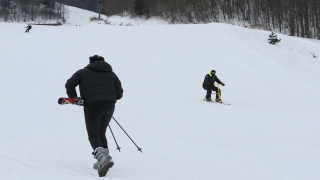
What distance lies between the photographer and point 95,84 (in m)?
4.75

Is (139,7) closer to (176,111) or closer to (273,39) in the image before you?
(273,39)

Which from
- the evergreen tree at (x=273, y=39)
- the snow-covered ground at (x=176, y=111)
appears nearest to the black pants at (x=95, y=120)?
the snow-covered ground at (x=176, y=111)

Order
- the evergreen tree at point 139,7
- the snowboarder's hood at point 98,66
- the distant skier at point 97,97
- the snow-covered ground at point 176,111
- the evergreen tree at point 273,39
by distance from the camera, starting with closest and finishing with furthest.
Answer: the distant skier at point 97,97, the snowboarder's hood at point 98,66, the snow-covered ground at point 176,111, the evergreen tree at point 273,39, the evergreen tree at point 139,7

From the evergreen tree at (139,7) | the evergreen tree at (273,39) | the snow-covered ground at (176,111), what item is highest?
the evergreen tree at (139,7)

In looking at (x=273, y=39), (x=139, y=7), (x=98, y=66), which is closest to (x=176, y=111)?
(x=98, y=66)

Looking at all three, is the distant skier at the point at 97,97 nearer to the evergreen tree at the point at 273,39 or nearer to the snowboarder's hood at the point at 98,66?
the snowboarder's hood at the point at 98,66

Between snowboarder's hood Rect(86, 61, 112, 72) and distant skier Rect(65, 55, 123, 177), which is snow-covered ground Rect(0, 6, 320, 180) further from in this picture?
snowboarder's hood Rect(86, 61, 112, 72)

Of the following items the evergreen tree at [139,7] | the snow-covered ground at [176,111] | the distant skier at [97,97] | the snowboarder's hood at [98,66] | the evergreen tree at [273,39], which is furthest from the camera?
the evergreen tree at [139,7]

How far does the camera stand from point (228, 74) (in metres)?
21.7

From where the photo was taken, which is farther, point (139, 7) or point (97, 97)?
point (139, 7)

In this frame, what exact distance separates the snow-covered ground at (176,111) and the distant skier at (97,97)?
0.45 m

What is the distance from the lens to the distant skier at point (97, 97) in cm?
467

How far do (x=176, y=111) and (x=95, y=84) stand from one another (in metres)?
7.05

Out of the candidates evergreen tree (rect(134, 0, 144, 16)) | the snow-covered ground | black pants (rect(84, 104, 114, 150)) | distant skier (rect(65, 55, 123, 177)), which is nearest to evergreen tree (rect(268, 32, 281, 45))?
the snow-covered ground
